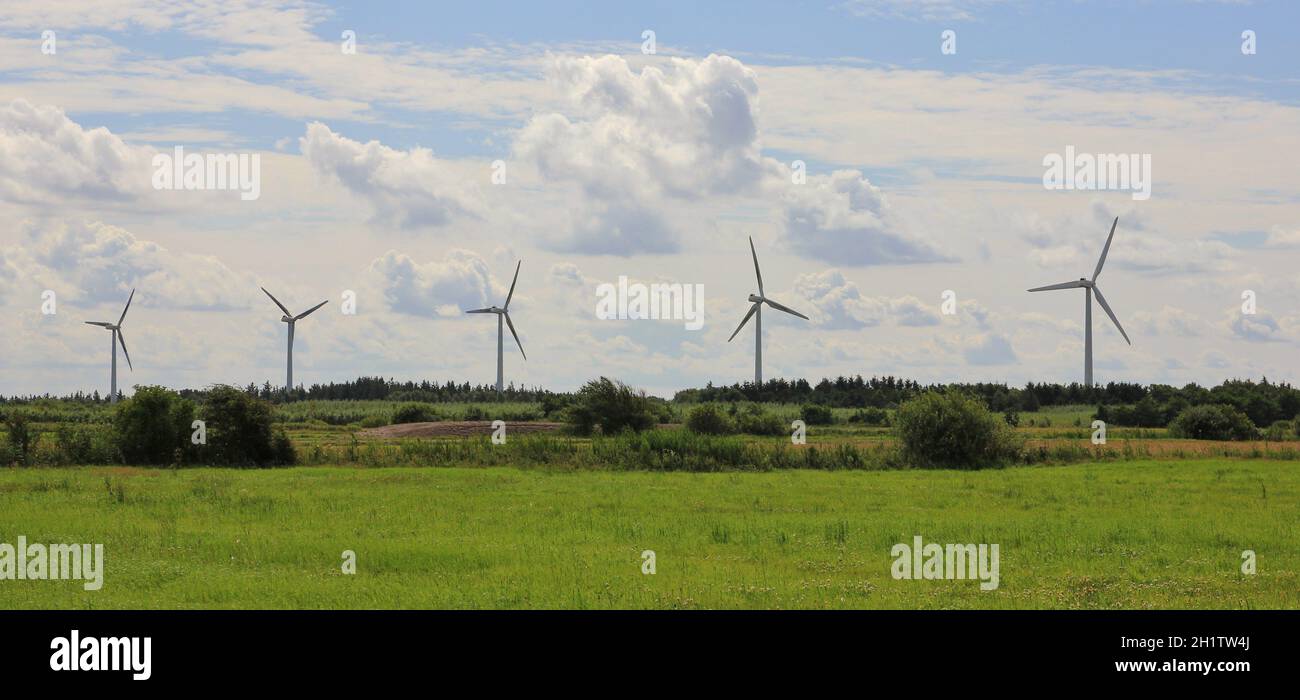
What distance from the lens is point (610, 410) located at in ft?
257

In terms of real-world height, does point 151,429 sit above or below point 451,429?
above

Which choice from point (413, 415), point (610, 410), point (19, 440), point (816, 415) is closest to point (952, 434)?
point (610, 410)

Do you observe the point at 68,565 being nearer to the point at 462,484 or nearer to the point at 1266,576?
the point at 462,484

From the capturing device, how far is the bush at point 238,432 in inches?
2146

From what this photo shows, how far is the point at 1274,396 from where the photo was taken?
354 feet

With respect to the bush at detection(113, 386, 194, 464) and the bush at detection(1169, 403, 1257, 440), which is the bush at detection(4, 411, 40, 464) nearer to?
the bush at detection(113, 386, 194, 464)

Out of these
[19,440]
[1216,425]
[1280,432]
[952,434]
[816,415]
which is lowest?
[1280,432]

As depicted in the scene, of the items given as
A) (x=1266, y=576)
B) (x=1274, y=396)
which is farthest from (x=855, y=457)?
(x=1274, y=396)

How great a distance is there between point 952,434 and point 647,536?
2972cm

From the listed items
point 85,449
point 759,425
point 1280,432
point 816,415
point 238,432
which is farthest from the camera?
point 816,415

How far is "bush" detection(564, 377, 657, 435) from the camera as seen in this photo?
78.3 meters

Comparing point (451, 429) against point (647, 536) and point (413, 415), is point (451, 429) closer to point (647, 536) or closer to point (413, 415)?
point (413, 415)

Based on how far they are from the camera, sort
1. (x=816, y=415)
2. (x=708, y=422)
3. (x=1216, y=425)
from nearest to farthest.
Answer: (x=1216, y=425), (x=708, y=422), (x=816, y=415)

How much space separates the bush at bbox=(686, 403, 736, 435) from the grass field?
38310mm
